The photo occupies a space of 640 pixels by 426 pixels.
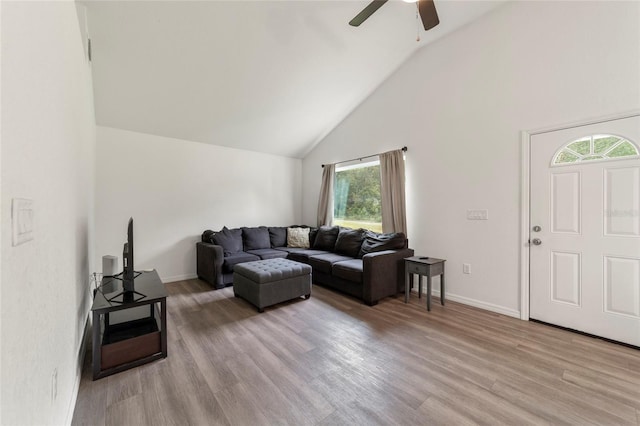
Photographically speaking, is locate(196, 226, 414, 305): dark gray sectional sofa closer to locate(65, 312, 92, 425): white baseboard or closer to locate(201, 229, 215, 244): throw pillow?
locate(201, 229, 215, 244): throw pillow

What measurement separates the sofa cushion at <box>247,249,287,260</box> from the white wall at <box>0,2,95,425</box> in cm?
268

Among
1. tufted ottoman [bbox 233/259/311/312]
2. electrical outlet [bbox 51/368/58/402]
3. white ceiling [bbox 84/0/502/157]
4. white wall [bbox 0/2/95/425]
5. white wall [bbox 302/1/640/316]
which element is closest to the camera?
white wall [bbox 0/2/95/425]

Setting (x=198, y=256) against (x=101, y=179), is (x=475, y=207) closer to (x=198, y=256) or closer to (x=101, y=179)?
(x=198, y=256)

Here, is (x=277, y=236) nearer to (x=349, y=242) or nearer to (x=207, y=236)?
(x=207, y=236)

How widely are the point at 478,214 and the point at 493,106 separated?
1269 millimetres

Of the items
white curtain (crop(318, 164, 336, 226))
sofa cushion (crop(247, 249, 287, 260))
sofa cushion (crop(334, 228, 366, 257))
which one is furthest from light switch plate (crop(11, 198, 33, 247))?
white curtain (crop(318, 164, 336, 226))

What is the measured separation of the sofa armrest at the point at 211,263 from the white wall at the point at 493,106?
2851 millimetres

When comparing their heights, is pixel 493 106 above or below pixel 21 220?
above

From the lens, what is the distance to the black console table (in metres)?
1.85

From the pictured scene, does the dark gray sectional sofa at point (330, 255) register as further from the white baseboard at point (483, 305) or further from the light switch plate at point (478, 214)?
the light switch plate at point (478, 214)

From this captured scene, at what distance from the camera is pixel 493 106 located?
305 centimetres

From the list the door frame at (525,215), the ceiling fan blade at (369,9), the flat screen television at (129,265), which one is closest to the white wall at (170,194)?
the flat screen television at (129,265)

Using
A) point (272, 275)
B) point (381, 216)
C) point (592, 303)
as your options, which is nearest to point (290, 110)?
point (381, 216)

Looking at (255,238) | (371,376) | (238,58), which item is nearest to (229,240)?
(255,238)
